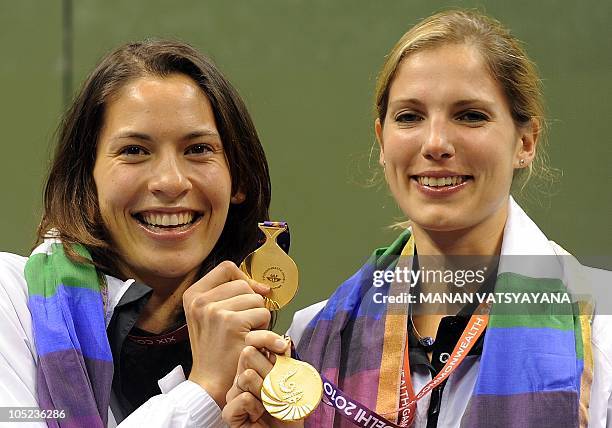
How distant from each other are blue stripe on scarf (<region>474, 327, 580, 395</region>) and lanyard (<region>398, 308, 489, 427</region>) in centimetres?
4

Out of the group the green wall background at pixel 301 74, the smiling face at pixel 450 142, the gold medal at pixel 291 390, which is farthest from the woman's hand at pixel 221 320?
the green wall background at pixel 301 74

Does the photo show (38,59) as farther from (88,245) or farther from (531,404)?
(531,404)

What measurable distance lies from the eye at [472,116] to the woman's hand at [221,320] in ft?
2.00

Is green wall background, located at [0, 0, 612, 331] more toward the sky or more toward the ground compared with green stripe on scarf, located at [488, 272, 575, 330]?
more toward the sky

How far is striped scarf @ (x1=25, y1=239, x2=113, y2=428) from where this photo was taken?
2207 mm

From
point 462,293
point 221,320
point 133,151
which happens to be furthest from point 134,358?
point 462,293

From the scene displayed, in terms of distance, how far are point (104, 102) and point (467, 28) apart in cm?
89

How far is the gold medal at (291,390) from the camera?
2.01 m

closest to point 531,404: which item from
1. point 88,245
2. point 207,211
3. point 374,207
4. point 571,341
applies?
point 571,341

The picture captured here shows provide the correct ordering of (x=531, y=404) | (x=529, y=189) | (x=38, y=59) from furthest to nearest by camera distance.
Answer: (x=38, y=59) < (x=529, y=189) < (x=531, y=404)

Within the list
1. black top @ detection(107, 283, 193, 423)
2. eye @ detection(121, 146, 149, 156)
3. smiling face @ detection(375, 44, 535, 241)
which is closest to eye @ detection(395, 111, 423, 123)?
smiling face @ detection(375, 44, 535, 241)

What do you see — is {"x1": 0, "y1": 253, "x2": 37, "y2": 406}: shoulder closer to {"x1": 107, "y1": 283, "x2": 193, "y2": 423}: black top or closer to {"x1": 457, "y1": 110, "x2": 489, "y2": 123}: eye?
{"x1": 107, "y1": 283, "x2": 193, "y2": 423}: black top

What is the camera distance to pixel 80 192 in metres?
2.52

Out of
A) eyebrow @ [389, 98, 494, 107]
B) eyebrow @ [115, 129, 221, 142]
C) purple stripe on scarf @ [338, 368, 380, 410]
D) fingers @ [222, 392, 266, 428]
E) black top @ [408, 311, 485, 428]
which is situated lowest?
fingers @ [222, 392, 266, 428]
